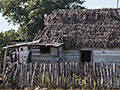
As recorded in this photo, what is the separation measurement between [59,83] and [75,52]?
6.11m

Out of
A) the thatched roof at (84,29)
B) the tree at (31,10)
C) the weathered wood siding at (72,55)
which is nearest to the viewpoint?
the thatched roof at (84,29)

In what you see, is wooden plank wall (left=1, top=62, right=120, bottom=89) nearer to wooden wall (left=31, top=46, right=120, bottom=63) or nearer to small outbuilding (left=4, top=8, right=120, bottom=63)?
small outbuilding (left=4, top=8, right=120, bottom=63)

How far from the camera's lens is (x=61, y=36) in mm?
15312

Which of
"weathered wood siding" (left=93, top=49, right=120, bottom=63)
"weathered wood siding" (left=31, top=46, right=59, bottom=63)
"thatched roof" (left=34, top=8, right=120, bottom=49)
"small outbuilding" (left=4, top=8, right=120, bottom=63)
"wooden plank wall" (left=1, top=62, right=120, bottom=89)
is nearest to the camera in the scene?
"wooden plank wall" (left=1, top=62, right=120, bottom=89)

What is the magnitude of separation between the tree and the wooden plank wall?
55.7 feet

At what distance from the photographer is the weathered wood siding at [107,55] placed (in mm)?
15000

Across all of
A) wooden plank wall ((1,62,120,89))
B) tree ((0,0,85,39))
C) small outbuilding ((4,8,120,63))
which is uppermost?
tree ((0,0,85,39))

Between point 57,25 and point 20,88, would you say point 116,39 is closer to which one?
point 57,25

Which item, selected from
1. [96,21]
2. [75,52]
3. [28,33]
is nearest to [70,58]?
[75,52]

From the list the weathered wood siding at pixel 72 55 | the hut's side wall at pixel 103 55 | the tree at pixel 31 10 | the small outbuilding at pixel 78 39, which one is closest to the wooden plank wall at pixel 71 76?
the small outbuilding at pixel 78 39

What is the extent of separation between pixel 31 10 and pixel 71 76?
20.9 m

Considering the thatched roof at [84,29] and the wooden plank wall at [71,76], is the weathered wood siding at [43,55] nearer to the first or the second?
the thatched roof at [84,29]

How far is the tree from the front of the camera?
1054 inches

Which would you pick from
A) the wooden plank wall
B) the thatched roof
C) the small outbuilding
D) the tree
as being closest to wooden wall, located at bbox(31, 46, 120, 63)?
the small outbuilding
